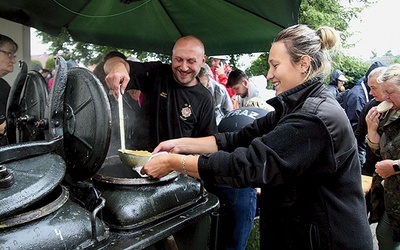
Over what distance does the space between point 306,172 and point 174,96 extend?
5.83ft

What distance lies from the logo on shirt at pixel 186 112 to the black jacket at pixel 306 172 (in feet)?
4.40

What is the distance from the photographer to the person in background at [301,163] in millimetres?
1573

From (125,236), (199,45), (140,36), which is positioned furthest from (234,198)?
(140,36)

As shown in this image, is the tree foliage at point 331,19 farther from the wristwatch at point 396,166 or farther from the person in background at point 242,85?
the wristwatch at point 396,166

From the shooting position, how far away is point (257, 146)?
1.61 metres

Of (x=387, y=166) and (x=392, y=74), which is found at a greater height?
(x=392, y=74)

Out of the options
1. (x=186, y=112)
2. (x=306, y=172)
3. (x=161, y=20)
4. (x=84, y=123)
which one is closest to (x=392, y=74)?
(x=186, y=112)

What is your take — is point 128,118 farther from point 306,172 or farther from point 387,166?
A: point 387,166

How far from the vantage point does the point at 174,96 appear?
10.4ft

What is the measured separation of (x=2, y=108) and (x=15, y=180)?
1980 mm

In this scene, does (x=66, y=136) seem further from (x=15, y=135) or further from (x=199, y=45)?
(x=199, y=45)

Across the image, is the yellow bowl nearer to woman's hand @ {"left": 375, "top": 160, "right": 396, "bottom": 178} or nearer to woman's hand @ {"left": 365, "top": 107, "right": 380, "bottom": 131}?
woman's hand @ {"left": 375, "top": 160, "right": 396, "bottom": 178}

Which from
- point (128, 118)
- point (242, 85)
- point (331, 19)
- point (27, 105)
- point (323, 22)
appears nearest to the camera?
point (27, 105)

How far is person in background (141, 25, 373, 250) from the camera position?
1.57 meters
